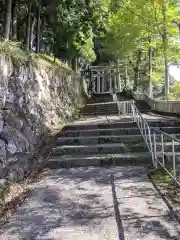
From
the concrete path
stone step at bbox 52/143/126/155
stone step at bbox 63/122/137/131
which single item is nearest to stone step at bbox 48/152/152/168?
stone step at bbox 52/143/126/155

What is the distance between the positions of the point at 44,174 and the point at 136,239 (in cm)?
348

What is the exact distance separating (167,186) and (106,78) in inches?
1324

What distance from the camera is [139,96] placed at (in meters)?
25.0

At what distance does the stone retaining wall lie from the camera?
5863mm

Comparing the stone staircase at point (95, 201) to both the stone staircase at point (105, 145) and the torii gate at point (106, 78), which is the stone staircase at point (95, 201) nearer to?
the stone staircase at point (105, 145)

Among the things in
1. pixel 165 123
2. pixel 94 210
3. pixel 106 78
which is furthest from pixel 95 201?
pixel 106 78

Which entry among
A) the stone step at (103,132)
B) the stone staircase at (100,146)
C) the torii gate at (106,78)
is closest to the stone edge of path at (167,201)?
the stone staircase at (100,146)

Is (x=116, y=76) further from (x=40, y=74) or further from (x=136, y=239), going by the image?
(x=136, y=239)

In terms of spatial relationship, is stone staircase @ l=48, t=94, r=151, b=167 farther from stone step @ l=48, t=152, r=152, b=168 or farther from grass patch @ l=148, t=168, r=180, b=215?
grass patch @ l=148, t=168, r=180, b=215

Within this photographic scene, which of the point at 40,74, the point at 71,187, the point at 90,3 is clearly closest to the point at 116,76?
the point at 90,3

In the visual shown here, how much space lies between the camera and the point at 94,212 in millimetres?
4207

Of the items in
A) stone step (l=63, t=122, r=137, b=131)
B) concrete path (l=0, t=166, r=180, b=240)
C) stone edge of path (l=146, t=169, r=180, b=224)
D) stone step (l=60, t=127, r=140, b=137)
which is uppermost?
stone step (l=63, t=122, r=137, b=131)

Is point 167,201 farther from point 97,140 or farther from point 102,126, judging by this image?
point 102,126

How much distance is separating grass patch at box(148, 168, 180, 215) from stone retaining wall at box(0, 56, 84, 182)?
8.56 ft
